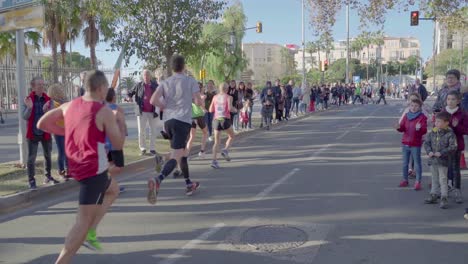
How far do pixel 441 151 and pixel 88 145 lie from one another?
4859 millimetres

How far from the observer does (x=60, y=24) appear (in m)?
27.0

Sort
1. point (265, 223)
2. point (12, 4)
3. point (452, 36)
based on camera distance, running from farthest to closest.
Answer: point (452, 36) → point (12, 4) → point (265, 223)

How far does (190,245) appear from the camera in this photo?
5043 mm

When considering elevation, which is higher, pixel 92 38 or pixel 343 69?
pixel 343 69

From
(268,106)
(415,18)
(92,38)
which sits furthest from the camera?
(92,38)

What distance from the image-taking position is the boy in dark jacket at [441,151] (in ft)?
21.4

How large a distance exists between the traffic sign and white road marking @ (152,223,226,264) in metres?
6.15

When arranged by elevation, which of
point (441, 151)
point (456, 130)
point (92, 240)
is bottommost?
point (92, 240)

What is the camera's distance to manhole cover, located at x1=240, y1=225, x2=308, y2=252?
495 centimetres

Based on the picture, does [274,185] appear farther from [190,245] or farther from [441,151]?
[190,245]

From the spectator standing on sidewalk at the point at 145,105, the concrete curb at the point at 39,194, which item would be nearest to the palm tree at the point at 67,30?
the spectator standing on sidewalk at the point at 145,105

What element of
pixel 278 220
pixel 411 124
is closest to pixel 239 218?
pixel 278 220

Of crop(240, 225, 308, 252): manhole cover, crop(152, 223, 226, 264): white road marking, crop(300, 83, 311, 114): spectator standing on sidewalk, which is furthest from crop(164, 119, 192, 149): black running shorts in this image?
crop(300, 83, 311, 114): spectator standing on sidewalk

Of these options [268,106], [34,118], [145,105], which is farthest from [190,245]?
[268,106]
